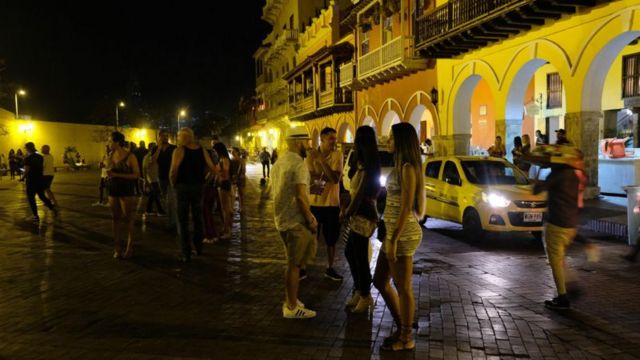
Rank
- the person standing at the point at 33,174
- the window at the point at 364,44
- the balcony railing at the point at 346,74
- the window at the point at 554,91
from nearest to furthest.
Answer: the person standing at the point at 33,174 → the window at the point at 554,91 → the window at the point at 364,44 → the balcony railing at the point at 346,74

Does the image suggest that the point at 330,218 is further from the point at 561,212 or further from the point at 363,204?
the point at 561,212

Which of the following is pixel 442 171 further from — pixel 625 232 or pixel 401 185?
pixel 401 185

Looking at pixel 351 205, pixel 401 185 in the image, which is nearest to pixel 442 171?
pixel 351 205

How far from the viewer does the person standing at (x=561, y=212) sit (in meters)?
5.65

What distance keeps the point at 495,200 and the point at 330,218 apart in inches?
162

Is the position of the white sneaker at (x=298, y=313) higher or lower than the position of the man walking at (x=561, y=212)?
lower

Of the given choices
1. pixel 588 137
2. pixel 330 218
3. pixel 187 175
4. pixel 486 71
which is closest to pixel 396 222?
pixel 330 218

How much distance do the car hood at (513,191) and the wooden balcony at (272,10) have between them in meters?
41.5

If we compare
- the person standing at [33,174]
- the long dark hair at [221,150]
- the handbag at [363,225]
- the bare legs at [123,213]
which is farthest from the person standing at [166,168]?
the handbag at [363,225]

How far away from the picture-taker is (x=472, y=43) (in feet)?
55.6

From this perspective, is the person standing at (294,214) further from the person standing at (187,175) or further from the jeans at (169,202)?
the jeans at (169,202)

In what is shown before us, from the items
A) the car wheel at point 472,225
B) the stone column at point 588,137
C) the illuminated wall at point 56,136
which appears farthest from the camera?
the illuminated wall at point 56,136

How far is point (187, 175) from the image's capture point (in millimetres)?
7570

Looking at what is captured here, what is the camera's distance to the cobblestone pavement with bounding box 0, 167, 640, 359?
4648 millimetres
